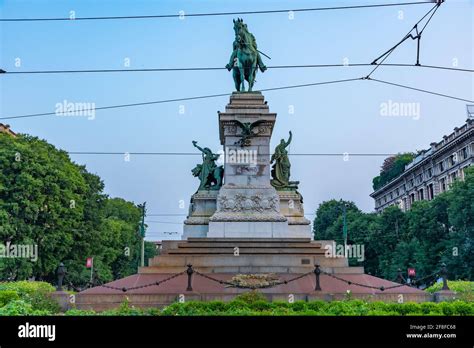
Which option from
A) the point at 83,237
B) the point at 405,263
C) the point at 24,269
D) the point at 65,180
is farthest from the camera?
the point at 405,263

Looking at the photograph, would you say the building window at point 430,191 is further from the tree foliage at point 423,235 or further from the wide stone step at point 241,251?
the wide stone step at point 241,251

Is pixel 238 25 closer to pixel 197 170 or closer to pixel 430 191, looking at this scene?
pixel 197 170

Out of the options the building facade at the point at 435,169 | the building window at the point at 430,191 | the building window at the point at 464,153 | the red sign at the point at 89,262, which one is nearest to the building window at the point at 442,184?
the building facade at the point at 435,169

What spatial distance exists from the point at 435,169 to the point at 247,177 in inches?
2302

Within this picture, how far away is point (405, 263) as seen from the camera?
57.1m

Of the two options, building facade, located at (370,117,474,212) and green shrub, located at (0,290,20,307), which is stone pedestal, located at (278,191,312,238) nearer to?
green shrub, located at (0,290,20,307)

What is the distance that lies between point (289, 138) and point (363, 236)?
43.9m

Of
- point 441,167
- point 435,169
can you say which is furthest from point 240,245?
point 435,169

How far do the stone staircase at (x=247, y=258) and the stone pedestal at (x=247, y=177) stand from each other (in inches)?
62.4

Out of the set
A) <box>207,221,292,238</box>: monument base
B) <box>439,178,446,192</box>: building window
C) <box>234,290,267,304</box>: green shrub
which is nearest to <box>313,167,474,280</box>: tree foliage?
<box>439,178,446,192</box>: building window

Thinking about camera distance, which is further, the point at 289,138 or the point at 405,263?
the point at 405,263

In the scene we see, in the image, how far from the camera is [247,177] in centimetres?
2728
